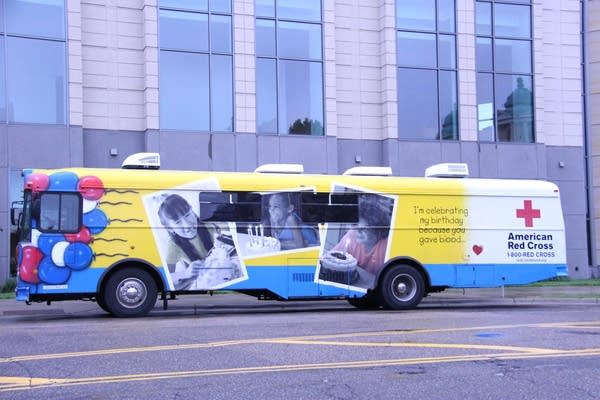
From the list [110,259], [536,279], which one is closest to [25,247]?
[110,259]

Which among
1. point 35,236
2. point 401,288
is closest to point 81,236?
point 35,236

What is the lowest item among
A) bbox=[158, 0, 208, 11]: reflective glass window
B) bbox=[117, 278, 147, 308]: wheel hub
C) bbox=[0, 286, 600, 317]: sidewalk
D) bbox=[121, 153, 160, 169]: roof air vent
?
bbox=[0, 286, 600, 317]: sidewalk

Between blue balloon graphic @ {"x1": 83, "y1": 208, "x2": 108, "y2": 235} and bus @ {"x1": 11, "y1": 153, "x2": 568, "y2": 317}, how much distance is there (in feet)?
0.06

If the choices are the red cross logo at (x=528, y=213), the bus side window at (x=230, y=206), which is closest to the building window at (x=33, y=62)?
the bus side window at (x=230, y=206)

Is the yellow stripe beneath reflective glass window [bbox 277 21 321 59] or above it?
beneath

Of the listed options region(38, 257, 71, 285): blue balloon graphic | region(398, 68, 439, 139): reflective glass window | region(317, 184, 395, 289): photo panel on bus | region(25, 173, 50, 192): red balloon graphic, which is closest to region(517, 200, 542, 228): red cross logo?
region(317, 184, 395, 289): photo panel on bus

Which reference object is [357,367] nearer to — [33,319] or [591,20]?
[33,319]

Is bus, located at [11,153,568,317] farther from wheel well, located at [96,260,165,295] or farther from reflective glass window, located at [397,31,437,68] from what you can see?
reflective glass window, located at [397,31,437,68]

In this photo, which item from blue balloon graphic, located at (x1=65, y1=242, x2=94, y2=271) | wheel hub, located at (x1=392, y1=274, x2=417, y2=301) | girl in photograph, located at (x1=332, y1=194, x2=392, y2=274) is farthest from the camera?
wheel hub, located at (x1=392, y1=274, x2=417, y2=301)

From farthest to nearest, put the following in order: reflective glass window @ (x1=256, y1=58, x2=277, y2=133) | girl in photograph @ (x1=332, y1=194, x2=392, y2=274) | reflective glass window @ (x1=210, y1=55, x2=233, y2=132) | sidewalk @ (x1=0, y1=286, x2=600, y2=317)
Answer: reflective glass window @ (x1=256, y1=58, x2=277, y2=133), reflective glass window @ (x1=210, y1=55, x2=233, y2=132), sidewalk @ (x1=0, y1=286, x2=600, y2=317), girl in photograph @ (x1=332, y1=194, x2=392, y2=274)

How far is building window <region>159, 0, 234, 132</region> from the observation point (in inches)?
969

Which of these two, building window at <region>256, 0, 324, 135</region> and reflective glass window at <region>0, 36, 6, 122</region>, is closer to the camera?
reflective glass window at <region>0, 36, 6, 122</region>

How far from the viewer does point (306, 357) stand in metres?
9.09

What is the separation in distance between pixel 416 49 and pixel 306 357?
66.1ft
